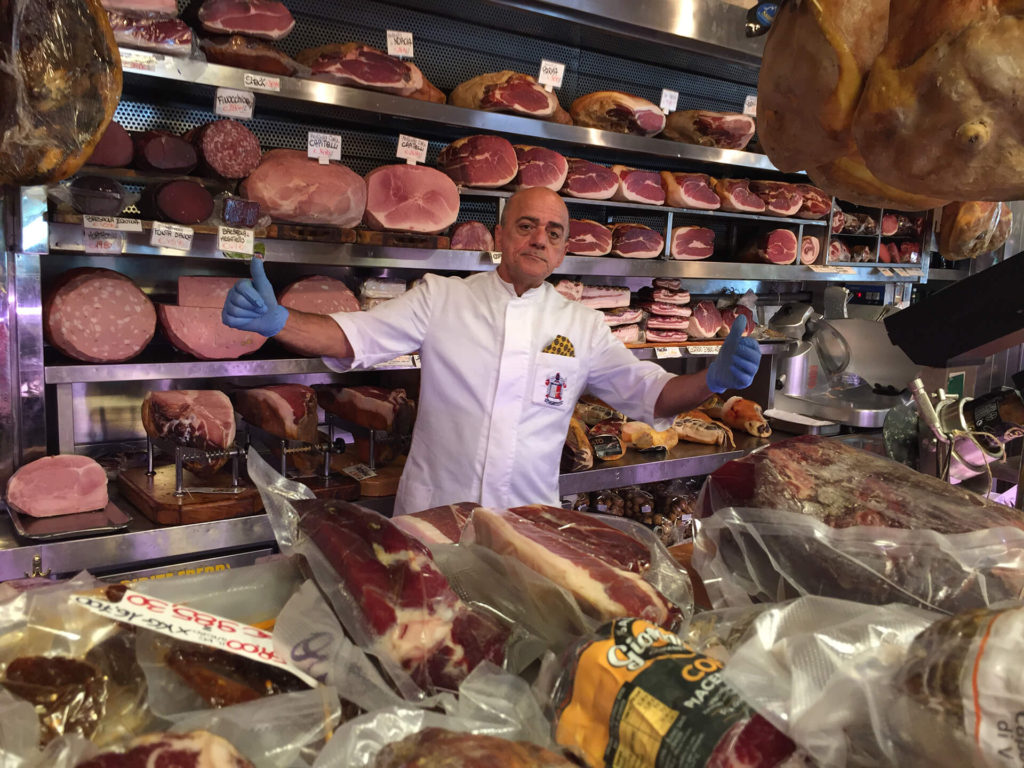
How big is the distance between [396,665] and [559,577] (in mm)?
269

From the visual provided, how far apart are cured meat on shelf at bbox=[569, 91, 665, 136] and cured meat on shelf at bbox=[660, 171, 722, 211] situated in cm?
34

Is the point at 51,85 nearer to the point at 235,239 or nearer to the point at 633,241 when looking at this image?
the point at 235,239

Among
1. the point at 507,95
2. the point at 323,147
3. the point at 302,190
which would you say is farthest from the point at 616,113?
the point at 302,190

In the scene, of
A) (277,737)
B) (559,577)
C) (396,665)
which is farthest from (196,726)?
(559,577)

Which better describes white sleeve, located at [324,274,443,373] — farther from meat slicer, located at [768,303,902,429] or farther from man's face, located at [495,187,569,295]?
meat slicer, located at [768,303,902,429]

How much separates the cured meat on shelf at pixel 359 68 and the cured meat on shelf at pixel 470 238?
625 millimetres

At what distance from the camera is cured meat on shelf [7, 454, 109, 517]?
2738mm

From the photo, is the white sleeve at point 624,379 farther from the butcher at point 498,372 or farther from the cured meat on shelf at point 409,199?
the cured meat on shelf at point 409,199

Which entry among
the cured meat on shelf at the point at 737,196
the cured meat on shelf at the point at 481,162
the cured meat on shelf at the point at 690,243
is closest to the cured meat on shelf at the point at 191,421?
the cured meat on shelf at the point at 481,162

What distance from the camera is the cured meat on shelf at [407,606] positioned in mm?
986

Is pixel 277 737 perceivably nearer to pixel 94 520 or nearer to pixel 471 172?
pixel 94 520

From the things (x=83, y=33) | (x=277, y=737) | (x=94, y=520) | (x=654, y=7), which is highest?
(x=654, y=7)

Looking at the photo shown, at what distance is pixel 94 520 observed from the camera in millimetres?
2775

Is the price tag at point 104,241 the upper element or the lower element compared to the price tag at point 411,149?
lower
